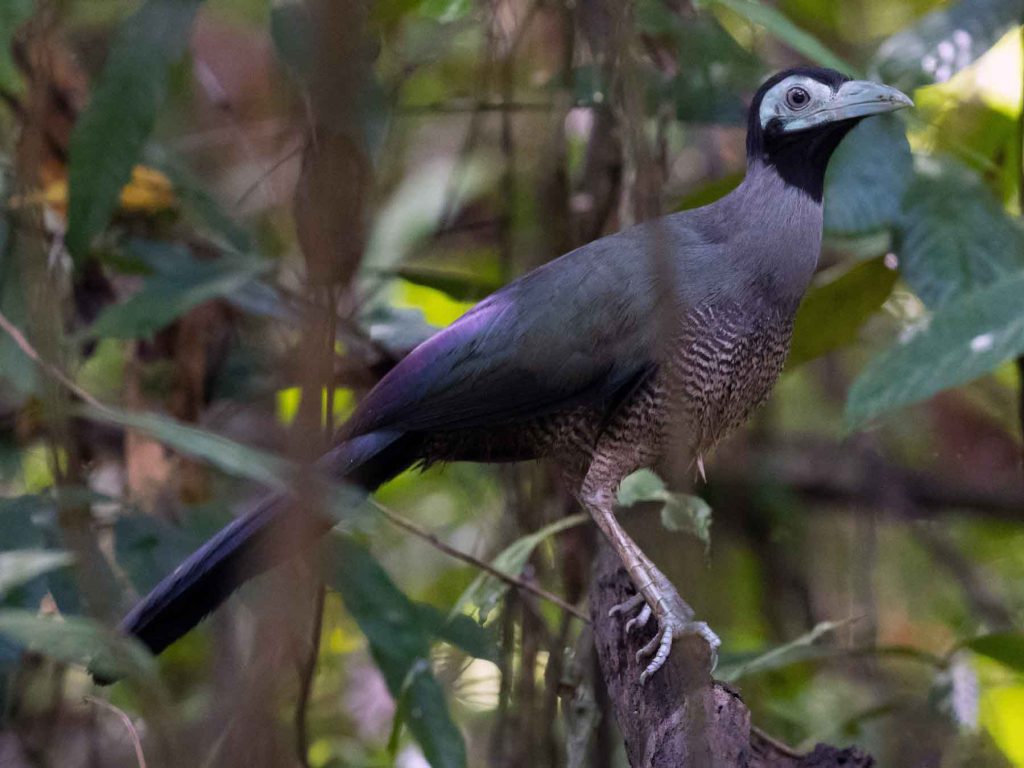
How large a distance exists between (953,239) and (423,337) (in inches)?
58.5

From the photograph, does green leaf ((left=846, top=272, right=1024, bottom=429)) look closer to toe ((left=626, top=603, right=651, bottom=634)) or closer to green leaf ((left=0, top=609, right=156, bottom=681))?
toe ((left=626, top=603, right=651, bottom=634))

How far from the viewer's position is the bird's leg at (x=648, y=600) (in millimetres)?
2742

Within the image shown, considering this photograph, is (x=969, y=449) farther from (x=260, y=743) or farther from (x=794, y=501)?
(x=260, y=743)

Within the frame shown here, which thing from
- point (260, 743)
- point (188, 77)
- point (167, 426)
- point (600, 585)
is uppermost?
point (188, 77)

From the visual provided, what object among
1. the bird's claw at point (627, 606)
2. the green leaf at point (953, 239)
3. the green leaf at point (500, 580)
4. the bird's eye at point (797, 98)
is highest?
the bird's eye at point (797, 98)

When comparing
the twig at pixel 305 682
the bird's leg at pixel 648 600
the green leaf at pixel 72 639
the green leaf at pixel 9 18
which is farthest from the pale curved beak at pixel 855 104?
the green leaf at pixel 72 639

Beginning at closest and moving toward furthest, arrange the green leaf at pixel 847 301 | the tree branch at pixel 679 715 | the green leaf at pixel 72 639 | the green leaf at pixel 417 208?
the green leaf at pixel 72 639, the tree branch at pixel 679 715, the green leaf at pixel 847 301, the green leaf at pixel 417 208

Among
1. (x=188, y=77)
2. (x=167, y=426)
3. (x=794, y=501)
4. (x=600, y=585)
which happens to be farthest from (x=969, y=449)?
(x=167, y=426)

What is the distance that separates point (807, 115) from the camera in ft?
10.6

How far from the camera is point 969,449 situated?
5.46 meters

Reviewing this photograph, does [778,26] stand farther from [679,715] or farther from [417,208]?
[417,208]

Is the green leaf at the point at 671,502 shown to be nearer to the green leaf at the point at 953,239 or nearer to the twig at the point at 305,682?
the twig at the point at 305,682

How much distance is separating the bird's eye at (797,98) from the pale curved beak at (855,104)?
3 centimetres

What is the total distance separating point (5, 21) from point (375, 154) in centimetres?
86
